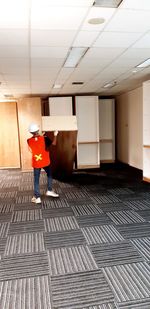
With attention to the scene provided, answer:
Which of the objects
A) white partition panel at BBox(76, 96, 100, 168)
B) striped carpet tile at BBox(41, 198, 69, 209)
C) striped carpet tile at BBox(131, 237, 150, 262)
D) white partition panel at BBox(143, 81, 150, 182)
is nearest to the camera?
striped carpet tile at BBox(131, 237, 150, 262)

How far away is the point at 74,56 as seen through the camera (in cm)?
432

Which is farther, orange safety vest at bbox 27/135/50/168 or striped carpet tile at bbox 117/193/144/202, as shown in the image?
striped carpet tile at bbox 117/193/144/202

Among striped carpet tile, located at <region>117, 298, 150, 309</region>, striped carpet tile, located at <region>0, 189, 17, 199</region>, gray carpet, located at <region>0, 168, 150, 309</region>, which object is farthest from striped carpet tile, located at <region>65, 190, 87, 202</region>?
striped carpet tile, located at <region>117, 298, 150, 309</region>

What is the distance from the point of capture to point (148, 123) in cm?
612

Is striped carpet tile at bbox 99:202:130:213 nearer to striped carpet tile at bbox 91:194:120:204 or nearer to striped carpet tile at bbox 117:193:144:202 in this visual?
striped carpet tile at bbox 91:194:120:204

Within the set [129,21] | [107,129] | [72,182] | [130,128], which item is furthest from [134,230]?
[107,129]

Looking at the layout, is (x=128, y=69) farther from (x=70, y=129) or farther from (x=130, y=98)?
(x=130, y=98)

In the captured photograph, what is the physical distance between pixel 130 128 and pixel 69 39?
558cm

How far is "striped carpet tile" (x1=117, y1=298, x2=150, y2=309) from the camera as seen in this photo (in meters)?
2.02

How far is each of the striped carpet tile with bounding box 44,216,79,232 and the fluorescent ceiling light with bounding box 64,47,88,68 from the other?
275 cm

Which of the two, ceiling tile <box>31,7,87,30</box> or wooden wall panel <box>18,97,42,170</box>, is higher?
ceiling tile <box>31,7,87,30</box>

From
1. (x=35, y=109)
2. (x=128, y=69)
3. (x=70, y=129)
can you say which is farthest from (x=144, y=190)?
(x=35, y=109)

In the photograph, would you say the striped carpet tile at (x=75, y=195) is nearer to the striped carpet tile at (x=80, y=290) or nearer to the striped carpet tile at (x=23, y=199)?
the striped carpet tile at (x=23, y=199)

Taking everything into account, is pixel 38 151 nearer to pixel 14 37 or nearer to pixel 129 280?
pixel 14 37
